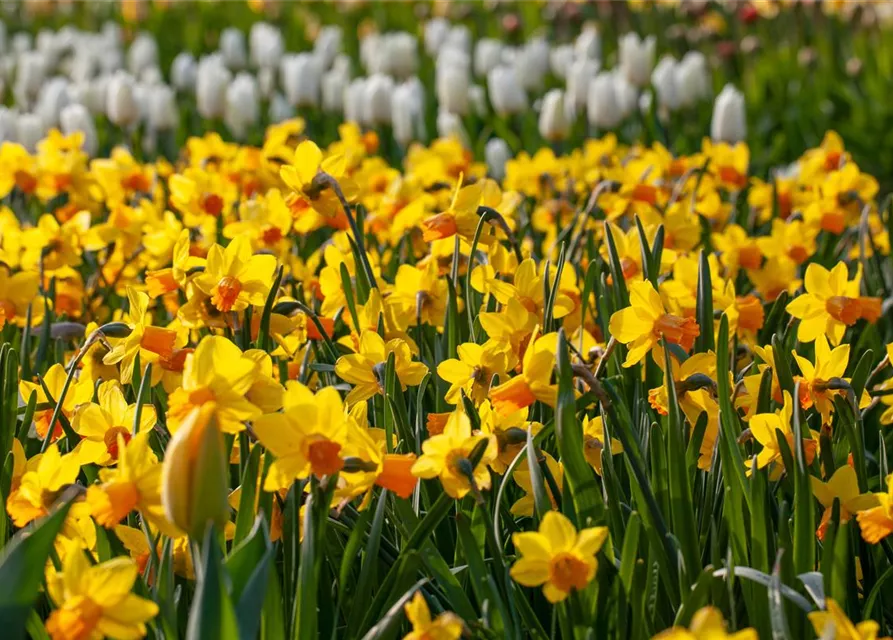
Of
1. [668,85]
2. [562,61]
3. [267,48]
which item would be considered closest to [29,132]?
[267,48]

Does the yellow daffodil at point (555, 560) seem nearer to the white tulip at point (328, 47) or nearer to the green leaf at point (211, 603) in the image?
the green leaf at point (211, 603)

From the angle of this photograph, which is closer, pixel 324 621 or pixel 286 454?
pixel 286 454

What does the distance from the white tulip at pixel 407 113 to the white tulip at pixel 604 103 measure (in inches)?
27.9

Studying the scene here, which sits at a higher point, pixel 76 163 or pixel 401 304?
pixel 76 163

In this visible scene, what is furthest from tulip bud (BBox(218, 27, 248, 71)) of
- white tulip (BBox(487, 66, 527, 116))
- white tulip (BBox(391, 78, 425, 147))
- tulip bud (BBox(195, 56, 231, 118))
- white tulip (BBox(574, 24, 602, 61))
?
white tulip (BBox(487, 66, 527, 116))

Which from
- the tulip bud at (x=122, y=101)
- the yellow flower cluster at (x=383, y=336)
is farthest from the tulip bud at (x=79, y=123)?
the yellow flower cluster at (x=383, y=336)

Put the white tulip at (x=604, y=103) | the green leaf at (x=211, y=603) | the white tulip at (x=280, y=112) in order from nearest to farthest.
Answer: the green leaf at (x=211, y=603)
the white tulip at (x=604, y=103)
the white tulip at (x=280, y=112)

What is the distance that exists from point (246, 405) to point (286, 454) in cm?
9

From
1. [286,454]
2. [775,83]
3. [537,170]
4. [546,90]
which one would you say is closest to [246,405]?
[286,454]

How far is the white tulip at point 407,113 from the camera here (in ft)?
16.0

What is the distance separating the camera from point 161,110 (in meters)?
4.91

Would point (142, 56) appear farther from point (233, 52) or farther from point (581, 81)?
point (581, 81)

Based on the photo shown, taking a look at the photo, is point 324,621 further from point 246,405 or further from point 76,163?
point 76,163

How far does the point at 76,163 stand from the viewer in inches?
121
